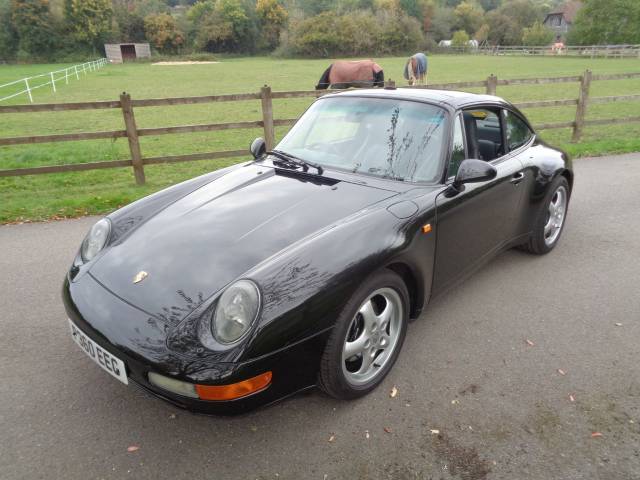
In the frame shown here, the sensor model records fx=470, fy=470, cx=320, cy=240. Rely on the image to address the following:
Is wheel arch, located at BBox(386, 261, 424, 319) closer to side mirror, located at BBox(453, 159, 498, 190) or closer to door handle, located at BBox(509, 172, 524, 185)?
side mirror, located at BBox(453, 159, 498, 190)

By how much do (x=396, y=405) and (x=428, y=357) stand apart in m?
0.53

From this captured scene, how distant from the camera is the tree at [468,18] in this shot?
330ft

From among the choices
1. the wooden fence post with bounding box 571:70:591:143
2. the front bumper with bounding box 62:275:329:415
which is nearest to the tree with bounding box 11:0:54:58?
the wooden fence post with bounding box 571:70:591:143

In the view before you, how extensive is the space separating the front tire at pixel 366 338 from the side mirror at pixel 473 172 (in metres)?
0.80

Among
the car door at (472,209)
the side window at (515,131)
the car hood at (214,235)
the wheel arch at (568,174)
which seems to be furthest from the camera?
the wheel arch at (568,174)

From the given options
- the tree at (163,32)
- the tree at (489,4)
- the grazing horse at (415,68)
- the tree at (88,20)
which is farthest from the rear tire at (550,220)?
the tree at (489,4)

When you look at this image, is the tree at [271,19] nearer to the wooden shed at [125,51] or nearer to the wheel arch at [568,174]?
the wooden shed at [125,51]

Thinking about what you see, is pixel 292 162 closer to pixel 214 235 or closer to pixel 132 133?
pixel 214 235

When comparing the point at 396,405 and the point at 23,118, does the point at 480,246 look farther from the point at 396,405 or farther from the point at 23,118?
the point at 23,118

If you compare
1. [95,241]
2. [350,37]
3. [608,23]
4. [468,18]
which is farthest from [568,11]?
[95,241]

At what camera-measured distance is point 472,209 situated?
3.24 metres

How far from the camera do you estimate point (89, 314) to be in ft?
7.66

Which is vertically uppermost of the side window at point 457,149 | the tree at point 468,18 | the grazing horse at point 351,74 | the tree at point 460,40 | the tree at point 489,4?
the tree at point 489,4

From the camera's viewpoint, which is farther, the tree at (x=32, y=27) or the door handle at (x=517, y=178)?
the tree at (x=32, y=27)
